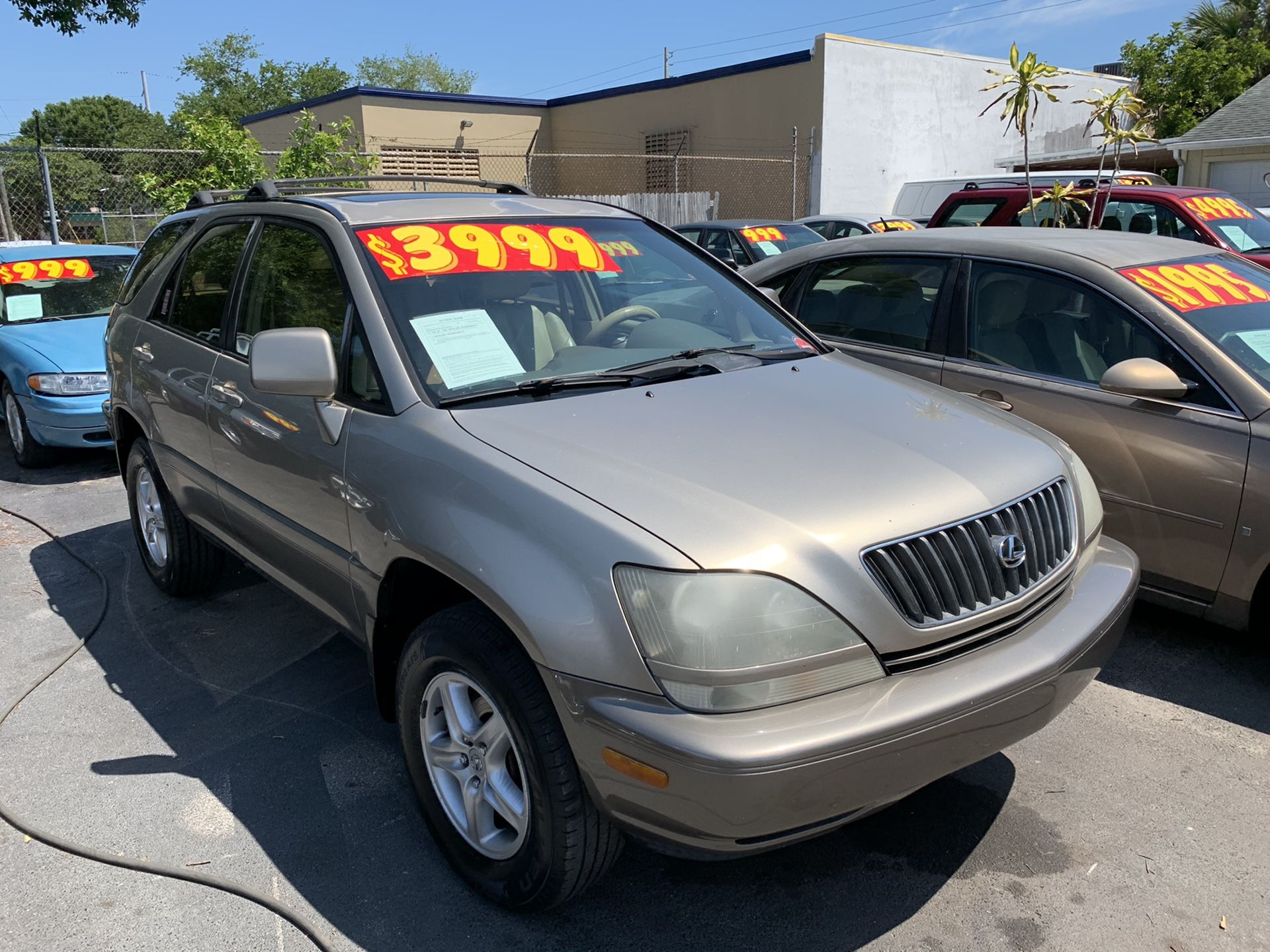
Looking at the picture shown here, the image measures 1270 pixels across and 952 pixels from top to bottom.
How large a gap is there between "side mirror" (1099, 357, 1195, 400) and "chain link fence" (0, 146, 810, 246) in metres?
9.88

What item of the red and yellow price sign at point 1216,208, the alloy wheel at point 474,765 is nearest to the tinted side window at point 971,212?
the red and yellow price sign at point 1216,208

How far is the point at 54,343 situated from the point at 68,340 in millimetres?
104

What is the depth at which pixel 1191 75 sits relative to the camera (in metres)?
24.9

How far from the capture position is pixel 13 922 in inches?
101

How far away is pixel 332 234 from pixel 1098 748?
303 cm

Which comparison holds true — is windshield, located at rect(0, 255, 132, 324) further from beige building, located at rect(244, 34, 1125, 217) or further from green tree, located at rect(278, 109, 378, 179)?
beige building, located at rect(244, 34, 1125, 217)

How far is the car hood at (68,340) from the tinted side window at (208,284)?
9.05 ft

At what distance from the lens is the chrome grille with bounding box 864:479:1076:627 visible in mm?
2193

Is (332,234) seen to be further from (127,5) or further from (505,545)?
(127,5)

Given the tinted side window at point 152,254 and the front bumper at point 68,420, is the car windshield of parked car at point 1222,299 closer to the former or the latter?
the tinted side window at point 152,254

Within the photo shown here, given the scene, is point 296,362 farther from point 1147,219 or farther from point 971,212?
point 971,212

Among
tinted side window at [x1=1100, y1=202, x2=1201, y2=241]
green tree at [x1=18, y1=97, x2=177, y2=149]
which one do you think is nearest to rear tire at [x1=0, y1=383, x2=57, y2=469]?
tinted side window at [x1=1100, y1=202, x2=1201, y2=241]

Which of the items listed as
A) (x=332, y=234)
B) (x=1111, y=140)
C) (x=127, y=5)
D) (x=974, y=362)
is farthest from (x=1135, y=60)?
(x=332, y=234)

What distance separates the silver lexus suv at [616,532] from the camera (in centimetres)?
205
